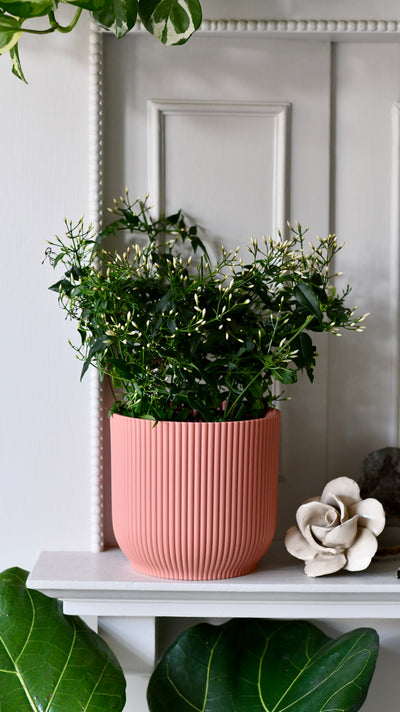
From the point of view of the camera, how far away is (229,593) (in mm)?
808

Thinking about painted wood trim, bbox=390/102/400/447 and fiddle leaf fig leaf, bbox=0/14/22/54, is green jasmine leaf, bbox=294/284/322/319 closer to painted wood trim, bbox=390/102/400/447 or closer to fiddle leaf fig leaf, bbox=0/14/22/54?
painted wood trim, bbox=390/102/400/447

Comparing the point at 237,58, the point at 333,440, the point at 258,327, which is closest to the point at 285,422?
the point at 333,440

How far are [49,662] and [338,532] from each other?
0.37 metres

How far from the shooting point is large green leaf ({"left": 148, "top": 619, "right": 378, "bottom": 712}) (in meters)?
0.78

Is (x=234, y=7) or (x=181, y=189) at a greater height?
(x=234, y=7)

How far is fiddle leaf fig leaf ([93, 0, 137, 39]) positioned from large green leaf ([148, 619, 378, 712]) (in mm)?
734

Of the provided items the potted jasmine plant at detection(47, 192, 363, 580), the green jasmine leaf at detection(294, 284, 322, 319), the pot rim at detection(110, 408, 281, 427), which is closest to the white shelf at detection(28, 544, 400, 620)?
the potted jasmine plant at detection(47, 192, 363, 580)

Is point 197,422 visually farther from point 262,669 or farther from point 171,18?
point 171,18

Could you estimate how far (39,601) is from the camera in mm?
853

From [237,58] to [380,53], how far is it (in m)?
0.19

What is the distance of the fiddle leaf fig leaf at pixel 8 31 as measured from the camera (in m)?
0.76

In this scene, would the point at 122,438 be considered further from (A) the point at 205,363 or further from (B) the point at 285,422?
(B) the point at 285,422

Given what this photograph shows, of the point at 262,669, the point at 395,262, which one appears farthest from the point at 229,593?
the point at 395,262

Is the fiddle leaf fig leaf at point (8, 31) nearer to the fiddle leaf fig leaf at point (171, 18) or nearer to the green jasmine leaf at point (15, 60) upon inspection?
the green jasmine leaf at point (15, 60)
